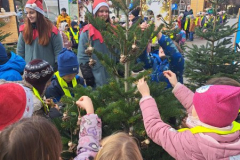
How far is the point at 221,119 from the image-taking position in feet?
4.80

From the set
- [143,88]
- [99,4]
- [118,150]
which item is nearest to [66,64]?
[99,4]

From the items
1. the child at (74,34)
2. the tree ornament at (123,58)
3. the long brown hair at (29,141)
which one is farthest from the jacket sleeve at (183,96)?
the child at (74,34)

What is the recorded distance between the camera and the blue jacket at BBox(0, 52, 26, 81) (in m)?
2.60

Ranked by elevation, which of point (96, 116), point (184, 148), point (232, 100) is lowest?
point (184, 148)

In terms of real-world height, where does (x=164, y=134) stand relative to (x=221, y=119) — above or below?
below

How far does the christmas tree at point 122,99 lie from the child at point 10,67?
100 centimetres

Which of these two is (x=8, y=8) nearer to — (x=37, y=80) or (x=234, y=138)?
(x=37, y=80)

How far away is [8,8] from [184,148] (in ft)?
36.2

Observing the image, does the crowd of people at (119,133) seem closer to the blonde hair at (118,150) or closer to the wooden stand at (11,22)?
the blonde hair at (118,150)

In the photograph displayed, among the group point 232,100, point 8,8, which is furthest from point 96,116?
point 8,8

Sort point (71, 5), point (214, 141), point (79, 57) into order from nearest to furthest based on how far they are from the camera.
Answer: point (214, 141), point (79, 57), point (71, 5)

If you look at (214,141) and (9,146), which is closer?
(9,146)

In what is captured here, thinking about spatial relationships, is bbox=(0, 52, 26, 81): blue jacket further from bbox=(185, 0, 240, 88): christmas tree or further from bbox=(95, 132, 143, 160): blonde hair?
bbox=(185, 0, 240, 88): christmas tree

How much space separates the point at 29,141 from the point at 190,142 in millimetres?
960
